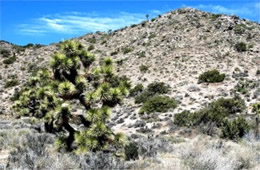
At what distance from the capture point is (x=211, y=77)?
31172 millimetres

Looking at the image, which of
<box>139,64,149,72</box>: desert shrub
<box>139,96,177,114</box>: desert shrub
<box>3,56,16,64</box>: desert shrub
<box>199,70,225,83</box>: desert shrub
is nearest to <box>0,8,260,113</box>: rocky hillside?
<box>3,56,16,64</box>: desert shrub

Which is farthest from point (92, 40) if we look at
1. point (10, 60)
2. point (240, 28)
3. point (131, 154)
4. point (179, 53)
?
point (131, 154)

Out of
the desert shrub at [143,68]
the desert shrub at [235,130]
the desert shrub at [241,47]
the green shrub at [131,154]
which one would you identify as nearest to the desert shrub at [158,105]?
the desert shrub at [235,130]

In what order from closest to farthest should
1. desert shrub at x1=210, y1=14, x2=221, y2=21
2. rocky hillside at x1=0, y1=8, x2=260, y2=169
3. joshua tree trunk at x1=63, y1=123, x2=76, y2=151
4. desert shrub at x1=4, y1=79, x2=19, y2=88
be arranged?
joshua tree trunk at x1=63, y1=123, x2=76, y2=151 < rocky hillside at x1=0, y1=8, x2=260, y2=169 < desert shrub at x1=4, y1=79, x2=19, y2=88 < desert shrub at x1=210, y1=14, x2=221, y2=21

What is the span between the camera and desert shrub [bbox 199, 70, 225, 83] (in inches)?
1212

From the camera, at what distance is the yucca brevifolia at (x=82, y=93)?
377 inches

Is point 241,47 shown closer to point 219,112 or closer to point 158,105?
point 158,105

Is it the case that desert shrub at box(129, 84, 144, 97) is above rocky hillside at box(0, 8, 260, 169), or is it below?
below

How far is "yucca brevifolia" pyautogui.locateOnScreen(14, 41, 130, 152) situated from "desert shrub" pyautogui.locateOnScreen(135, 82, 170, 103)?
17980 millimetres

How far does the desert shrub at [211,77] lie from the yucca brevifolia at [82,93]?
72.1 feet

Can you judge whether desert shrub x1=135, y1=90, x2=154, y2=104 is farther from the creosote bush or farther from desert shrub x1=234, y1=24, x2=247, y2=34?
desert shrub x1=234, y1=24, x2=247, y2=34

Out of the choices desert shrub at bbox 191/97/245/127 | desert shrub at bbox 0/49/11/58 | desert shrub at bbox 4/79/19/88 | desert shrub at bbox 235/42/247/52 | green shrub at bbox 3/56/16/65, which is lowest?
desert shrub at bbox 191/97/245/127

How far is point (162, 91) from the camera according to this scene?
30266 mm

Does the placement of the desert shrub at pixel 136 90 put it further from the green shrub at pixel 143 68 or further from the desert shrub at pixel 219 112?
the desert shrub at pixel 219 112
